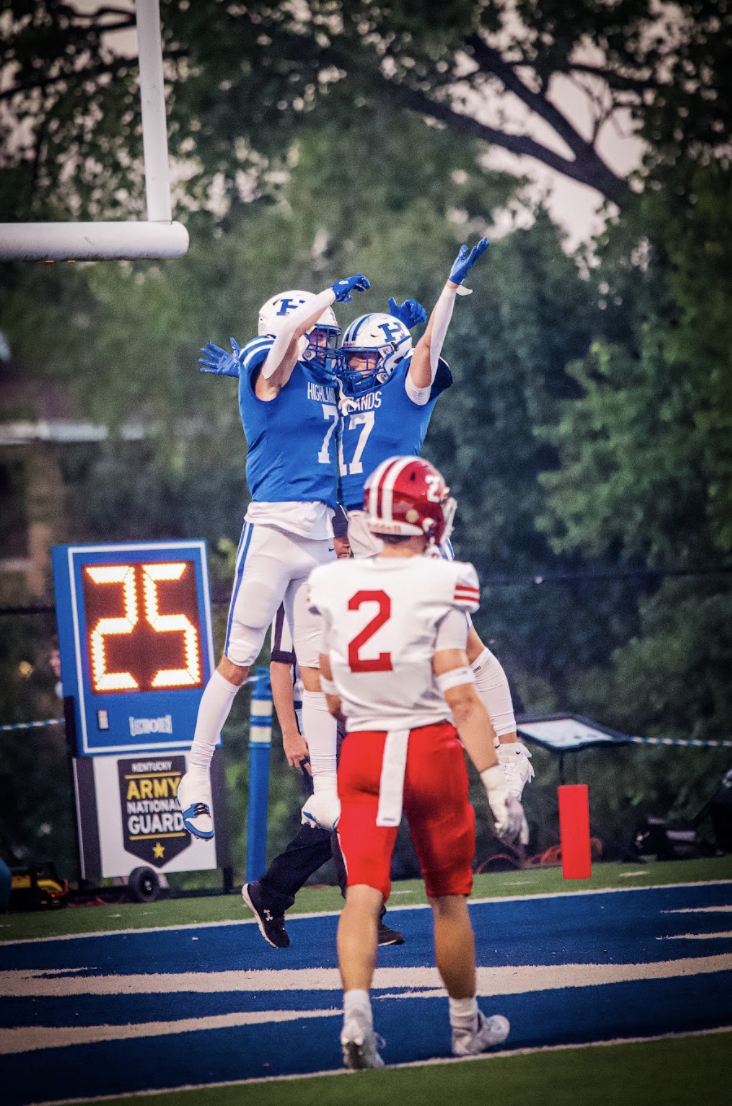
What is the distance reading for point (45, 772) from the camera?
19.6 m

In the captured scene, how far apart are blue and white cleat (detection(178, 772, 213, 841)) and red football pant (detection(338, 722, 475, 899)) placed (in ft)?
8.13

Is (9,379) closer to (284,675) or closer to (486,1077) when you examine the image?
(284,675)

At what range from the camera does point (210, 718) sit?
684cm

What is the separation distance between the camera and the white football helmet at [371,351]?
6766 mm

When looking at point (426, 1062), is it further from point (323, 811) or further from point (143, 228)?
point (143, 228)

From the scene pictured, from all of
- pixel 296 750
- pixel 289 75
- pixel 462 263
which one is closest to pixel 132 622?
pixel 296 750

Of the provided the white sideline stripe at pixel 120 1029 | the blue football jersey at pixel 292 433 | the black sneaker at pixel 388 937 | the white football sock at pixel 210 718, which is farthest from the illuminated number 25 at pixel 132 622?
the white sideline stripe at pixel 120 1029

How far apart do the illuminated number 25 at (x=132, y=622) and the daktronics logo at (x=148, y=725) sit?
19 cm

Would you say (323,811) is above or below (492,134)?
below

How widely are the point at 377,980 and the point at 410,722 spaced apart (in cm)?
160

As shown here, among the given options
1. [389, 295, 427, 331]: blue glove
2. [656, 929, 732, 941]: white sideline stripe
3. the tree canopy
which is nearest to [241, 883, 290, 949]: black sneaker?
[656, 929, 732, 941]: white sideline stripe

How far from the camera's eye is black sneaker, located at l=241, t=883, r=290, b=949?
6414 millimetres

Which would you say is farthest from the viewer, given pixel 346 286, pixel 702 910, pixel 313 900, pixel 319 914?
pixel 313 900

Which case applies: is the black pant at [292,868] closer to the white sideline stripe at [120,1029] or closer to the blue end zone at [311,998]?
the blue end zone at [311,998]
